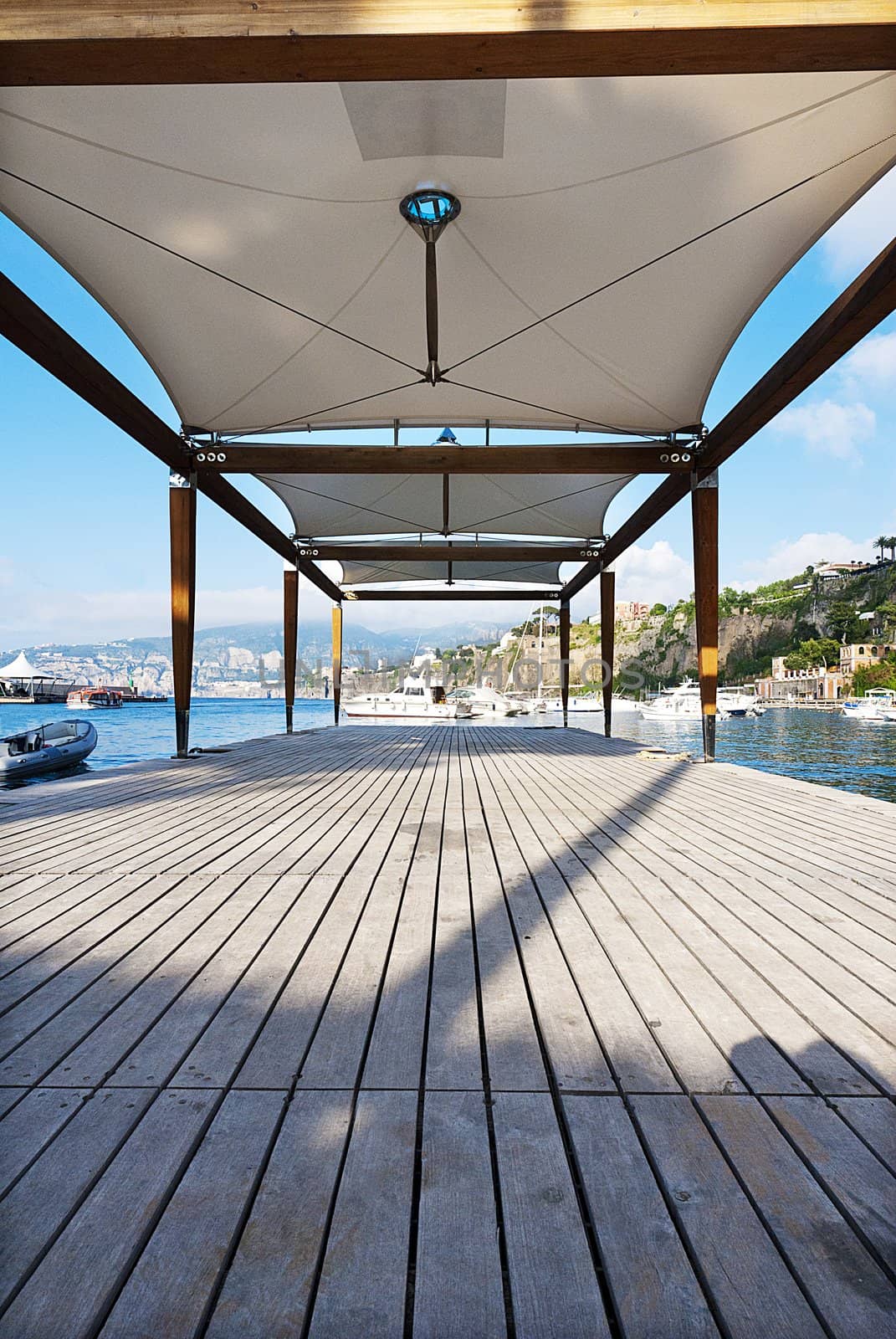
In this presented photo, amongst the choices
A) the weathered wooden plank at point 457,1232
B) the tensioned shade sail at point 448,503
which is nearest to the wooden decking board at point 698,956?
the weathered wooden plank at point 457,1232

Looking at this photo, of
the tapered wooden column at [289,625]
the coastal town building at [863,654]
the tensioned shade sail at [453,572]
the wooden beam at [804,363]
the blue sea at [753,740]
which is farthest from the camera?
the coastal town building at [863,654]

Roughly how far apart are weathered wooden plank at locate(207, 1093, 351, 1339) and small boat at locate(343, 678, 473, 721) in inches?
823

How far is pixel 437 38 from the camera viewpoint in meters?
2.46

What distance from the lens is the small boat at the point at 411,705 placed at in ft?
75.2

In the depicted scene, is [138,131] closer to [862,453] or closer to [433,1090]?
[433,1090]

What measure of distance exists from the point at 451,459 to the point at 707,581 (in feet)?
9.38

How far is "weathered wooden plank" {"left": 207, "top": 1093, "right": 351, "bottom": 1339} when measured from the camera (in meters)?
0.93

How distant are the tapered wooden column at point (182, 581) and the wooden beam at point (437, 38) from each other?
5.31 meters

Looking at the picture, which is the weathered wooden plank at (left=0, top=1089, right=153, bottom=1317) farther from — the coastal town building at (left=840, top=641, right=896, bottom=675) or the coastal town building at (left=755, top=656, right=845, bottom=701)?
the coastal town building at (left=840, top=641, right=896, bottom=675)

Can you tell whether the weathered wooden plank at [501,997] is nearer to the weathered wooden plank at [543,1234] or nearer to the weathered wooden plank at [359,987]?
the weathered wooden plank at [543,1234]

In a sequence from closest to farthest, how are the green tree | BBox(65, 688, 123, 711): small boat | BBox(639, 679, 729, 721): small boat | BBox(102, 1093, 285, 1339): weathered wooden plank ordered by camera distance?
1. BBox(102, 1093, 285, 1339): weathered wooden plank
2. BBox(639, 679, 729, 721): small boat
3. BBox(65, 688, 123, 711): small boat
4. the green tree

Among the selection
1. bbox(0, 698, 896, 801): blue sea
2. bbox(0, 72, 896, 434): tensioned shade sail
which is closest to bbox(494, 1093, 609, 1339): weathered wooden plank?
bbox(0, 72, 896, 434): tensioned shade sail

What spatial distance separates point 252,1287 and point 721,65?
11.1ft

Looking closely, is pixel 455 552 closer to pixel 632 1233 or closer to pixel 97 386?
pixel 97 386
